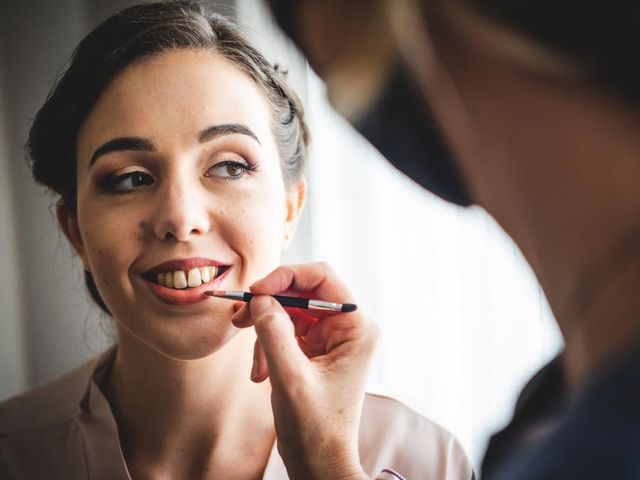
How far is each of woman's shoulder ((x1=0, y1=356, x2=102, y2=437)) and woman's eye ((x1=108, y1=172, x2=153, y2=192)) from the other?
36 centimetres

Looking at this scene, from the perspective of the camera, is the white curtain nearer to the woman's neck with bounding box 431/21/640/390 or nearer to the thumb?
the thumb

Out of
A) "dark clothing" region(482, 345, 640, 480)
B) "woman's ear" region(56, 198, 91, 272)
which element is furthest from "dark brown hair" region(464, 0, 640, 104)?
"woman's ear" region(56, 198, 91, 272)

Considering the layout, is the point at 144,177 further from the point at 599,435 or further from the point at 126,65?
the point at 599,435

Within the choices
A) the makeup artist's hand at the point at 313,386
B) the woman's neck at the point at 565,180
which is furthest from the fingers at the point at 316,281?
the woman's neck at the point at 565,180

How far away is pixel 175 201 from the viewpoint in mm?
911

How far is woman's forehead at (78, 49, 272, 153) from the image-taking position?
3.09 feet

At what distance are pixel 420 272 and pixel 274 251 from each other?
33cm

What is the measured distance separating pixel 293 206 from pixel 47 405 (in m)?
0.54

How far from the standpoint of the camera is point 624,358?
0.31 meters

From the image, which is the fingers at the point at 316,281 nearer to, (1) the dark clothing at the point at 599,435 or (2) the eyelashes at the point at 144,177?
(2) the eyelashes at the point at 144,177

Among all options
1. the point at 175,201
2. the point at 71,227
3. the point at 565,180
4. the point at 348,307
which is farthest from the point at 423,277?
the point at 565,180

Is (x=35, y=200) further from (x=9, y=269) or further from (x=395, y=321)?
(x=395, y=321)

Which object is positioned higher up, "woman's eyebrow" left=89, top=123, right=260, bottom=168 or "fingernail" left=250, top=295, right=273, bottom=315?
"woman's eyebrow" left=89, top=123, right=260, bottom=168

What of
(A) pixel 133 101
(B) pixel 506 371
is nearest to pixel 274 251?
(A) pixel 133 101
